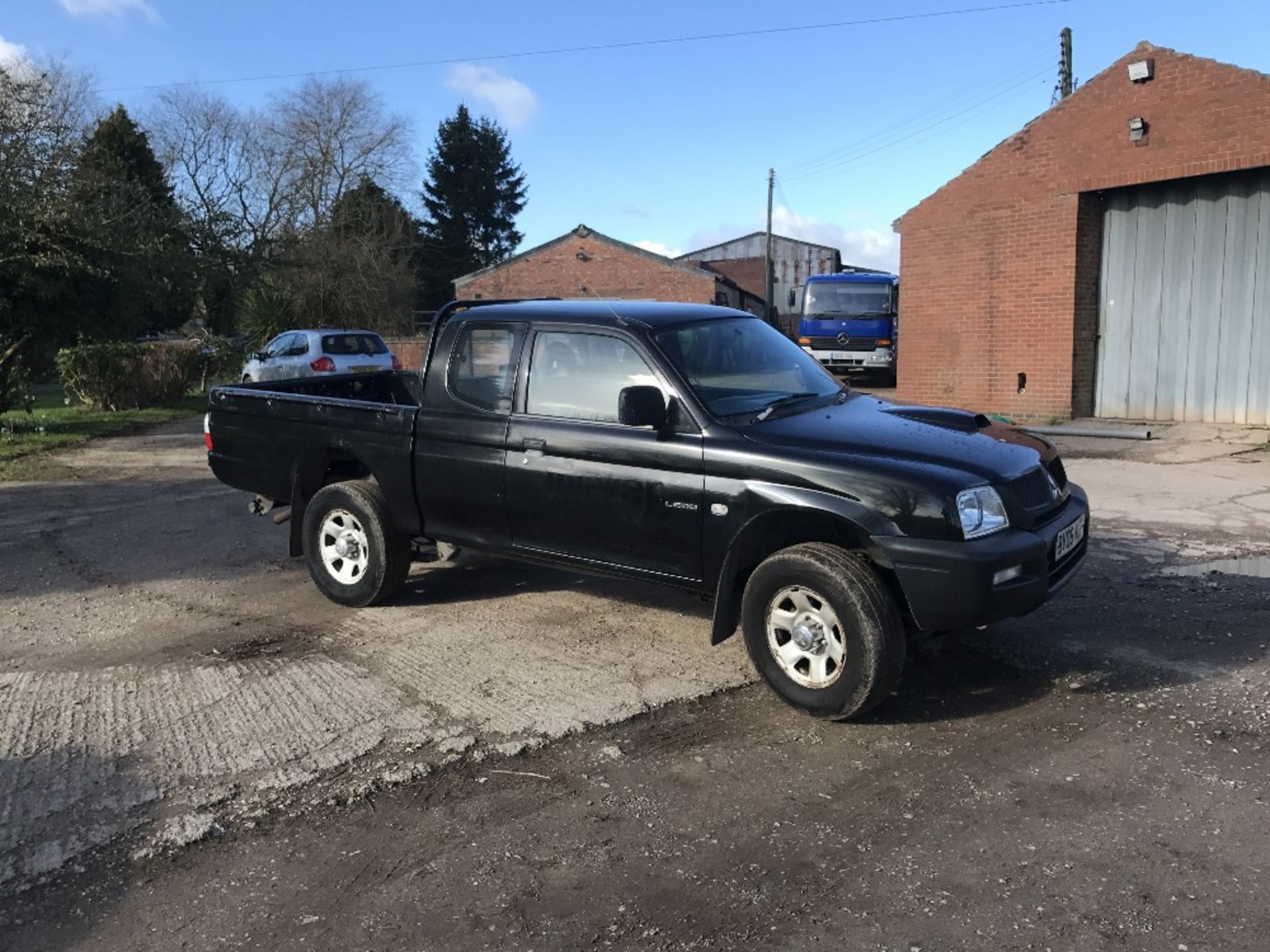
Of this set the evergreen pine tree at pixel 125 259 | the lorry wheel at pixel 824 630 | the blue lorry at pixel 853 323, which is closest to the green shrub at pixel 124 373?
the evergreen pine tree at pixel 125 259

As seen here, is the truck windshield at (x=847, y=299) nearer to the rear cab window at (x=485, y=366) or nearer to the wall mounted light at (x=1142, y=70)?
the wall mounted light at (x=1142, y=70)

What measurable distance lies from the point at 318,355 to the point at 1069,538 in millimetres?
17608

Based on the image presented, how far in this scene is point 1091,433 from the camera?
13664 millimetres

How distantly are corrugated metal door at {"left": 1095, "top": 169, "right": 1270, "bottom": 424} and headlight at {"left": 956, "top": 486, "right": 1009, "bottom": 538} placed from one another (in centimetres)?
1126

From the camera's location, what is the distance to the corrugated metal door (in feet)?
43.8

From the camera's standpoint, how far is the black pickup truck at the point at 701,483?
A: 435cm

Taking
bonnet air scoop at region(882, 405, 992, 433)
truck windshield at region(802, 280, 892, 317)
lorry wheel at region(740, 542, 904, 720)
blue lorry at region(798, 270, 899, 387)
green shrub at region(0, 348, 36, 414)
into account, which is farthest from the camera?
truck windshield at region(802, 280, 892, 317)

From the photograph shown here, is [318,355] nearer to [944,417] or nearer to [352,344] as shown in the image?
[352,344]

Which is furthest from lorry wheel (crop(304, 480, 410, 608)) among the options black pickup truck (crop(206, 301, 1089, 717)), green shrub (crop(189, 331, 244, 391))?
green shrub (crop(189, 331, 244, 391))

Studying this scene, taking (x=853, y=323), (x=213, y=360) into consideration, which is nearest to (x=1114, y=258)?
(x=853, y=323)

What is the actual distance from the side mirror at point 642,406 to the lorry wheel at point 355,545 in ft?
6.70

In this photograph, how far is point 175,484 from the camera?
1151 cm

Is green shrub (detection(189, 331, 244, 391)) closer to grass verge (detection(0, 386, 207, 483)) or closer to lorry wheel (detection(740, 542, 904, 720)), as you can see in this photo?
grass verge (detection(0, 386, 207, 483))

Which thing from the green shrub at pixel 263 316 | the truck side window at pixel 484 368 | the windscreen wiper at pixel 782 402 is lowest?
the windscreen wiper at pixel 782 402
